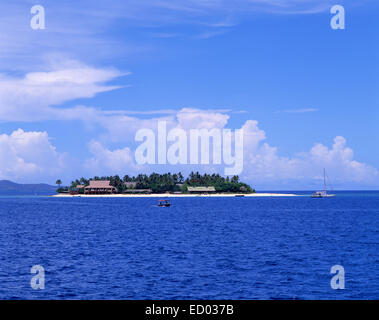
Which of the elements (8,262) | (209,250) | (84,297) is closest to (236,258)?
(209,250)

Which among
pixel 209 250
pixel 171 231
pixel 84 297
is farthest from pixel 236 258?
pixel 171 231

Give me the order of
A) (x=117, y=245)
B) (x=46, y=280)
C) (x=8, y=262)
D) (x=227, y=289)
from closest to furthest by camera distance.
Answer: (x=227, y=289) < (x=46, y=280) < (x=8, y=262) < (x=117, y=245)

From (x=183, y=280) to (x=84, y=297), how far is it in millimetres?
9414
